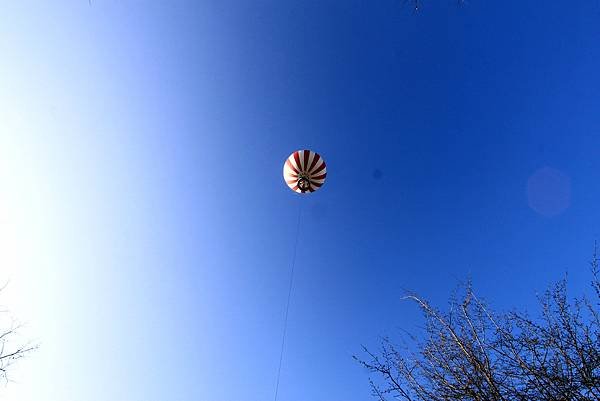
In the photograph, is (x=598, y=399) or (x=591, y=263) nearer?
(x=598, y=399)

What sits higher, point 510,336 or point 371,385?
point 510,336

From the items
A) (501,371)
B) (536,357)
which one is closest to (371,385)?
(501,371)

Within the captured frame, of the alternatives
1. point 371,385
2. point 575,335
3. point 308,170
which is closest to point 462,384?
point 371,385

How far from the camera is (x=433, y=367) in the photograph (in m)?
5.26

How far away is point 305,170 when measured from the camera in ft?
34.8

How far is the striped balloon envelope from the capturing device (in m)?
10.6

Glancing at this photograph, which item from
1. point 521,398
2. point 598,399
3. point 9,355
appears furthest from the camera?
point 9,355

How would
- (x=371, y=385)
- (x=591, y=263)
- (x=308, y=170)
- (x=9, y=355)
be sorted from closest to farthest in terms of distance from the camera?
1. (x=591, y=263)
2. (x=371, y=385)
3. (x=9, y=355)
4. (x=308, y=170)

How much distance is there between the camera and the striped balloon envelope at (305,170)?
416 inches

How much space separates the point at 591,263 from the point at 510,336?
1819 millimetres

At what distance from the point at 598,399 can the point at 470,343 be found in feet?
4.99

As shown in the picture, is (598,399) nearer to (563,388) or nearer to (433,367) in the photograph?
(563,388)

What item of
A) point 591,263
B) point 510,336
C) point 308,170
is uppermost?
point 308,170

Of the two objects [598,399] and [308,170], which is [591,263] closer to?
[598,399]
